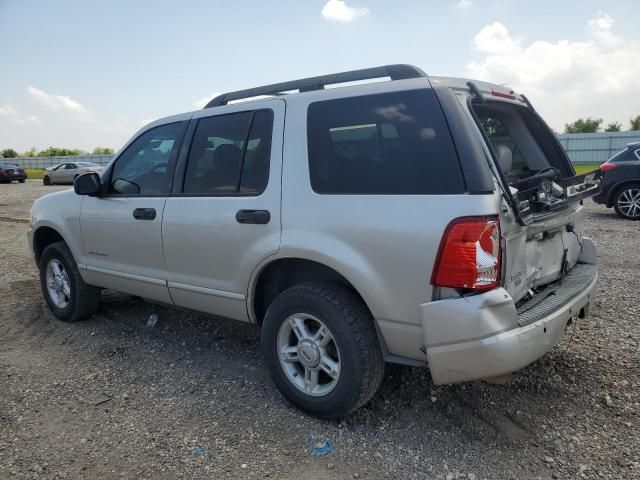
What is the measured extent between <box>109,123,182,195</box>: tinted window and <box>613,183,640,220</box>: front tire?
9.67m

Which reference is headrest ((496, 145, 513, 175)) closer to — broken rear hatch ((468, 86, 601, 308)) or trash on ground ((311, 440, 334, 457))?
broken rear hatch ((468, 86, 601, 308))

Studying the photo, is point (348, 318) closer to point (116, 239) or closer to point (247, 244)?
point (247, 244)

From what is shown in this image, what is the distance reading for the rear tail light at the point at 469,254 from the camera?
2.37 metres

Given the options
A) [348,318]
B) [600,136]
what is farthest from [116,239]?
[600,136]

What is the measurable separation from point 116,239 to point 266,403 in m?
1.91

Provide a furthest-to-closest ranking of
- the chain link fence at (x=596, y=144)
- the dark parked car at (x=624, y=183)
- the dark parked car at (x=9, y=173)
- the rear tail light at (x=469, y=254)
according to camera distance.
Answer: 1. the dark parked car at (x=9, y=173)
2. the chain link fence at (x=596, y=144)
3. the dark parked car at (x=624, y=183)
4. the rear tail light at (x=469, y=254)

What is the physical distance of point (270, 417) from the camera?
3.11 m

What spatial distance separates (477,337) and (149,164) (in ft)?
9.49

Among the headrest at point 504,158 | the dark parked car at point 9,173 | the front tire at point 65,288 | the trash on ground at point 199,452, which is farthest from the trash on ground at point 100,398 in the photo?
the dark parked car at point 9,173

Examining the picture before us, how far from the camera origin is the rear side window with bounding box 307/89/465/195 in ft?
8.31

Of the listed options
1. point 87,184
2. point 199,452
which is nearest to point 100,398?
point 199,452

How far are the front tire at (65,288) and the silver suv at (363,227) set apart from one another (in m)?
0.95

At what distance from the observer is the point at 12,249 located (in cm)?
880

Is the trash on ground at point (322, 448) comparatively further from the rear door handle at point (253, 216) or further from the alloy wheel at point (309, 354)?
the rear door handle at point (253, 216)
